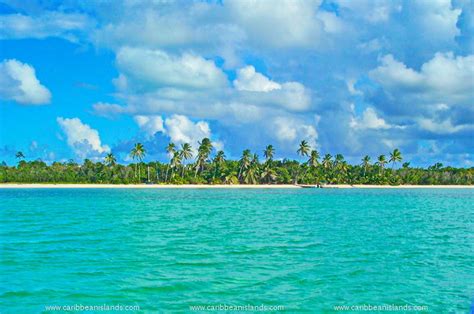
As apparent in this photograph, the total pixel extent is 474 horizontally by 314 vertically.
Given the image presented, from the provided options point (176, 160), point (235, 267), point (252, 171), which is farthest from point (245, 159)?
point (235, 267)

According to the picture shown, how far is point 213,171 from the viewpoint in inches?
5689

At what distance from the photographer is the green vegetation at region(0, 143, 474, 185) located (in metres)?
139

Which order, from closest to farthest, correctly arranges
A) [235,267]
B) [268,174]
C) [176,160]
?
[235,267]
[176,160]
[268,174]

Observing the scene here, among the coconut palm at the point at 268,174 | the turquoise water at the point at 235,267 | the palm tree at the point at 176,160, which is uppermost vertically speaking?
the palm tree at the point at 176,160

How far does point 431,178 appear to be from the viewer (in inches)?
6363

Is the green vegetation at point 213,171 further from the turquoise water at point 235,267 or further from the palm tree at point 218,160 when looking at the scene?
the turquoise water at point 235,267

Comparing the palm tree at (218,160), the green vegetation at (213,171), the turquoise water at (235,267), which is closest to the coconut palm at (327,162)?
the green vegetation at (213,171)

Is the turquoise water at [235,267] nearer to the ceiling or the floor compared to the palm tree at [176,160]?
nearer to the floor

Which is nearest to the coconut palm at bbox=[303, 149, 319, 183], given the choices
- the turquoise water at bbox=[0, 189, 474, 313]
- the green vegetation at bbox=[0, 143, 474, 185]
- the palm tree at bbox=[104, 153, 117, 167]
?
the green vegetation at bbox=[0, 143, 474, 185]

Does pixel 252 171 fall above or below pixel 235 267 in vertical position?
above

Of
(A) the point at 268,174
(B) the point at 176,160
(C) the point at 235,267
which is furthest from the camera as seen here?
(A) the point at 268,174

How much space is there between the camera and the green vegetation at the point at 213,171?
139m

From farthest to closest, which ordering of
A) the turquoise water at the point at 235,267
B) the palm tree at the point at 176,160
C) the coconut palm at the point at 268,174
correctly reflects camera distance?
the coconut palm at the point at 268,174, the palm tree at the point at 176,160, the turquoise water at the point at 235,267

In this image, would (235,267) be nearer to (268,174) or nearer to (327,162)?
(268,174)
